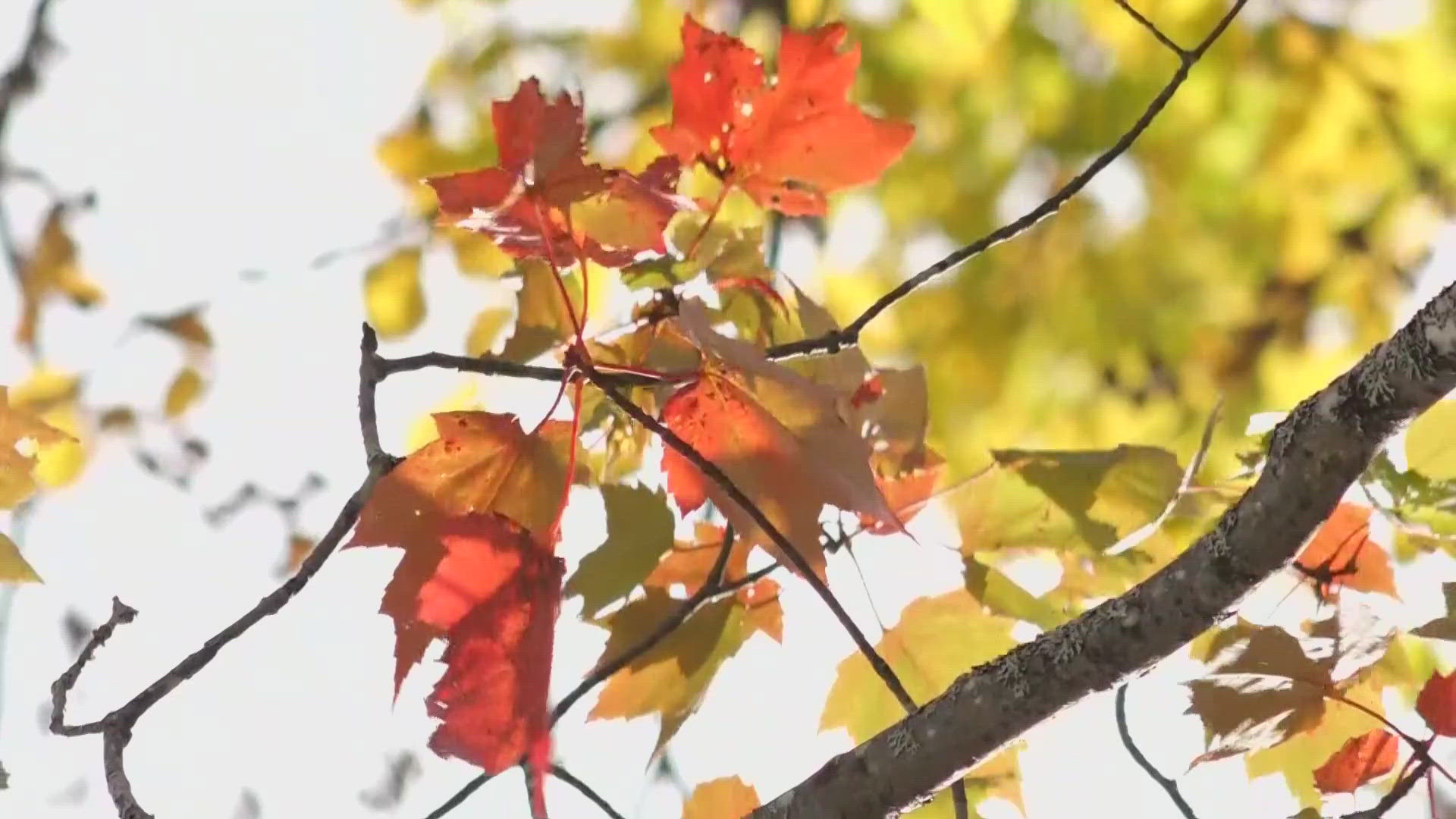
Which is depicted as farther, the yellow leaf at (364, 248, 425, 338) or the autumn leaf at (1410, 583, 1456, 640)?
the yellow leaf at (364, 248, 425, 338)

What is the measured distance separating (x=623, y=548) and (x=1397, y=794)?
0.26 meters

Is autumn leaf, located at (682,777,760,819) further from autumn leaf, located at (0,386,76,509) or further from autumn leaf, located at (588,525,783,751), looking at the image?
autumn leaf, located at (0,386,76,509)

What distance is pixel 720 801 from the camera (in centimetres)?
44

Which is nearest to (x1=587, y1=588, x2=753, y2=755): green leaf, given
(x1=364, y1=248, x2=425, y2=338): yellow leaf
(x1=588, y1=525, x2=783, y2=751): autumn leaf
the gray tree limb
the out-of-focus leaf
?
(x1=588, y1=525, x2=783, y2=751): autumn leaf

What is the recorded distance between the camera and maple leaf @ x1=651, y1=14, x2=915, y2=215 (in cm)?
39

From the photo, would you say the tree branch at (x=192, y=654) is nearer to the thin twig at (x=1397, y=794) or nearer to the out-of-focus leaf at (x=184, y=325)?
the thin twig at (x=1397, y=794)

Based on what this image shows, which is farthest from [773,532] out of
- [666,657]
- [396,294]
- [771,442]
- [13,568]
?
[396,294]

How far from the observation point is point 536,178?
31cm

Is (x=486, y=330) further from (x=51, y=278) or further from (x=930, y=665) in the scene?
(x=51, y=278)

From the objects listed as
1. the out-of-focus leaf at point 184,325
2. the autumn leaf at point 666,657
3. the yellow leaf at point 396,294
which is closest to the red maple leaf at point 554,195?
the autumn leaf at point 666,657

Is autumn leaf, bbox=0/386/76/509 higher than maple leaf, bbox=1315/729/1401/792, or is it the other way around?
autumn leaf, bbox=0/386/76/509

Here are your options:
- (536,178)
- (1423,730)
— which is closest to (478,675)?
(536,178)

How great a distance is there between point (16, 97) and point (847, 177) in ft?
2.36

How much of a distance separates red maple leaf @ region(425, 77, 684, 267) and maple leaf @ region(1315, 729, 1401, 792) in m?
0.29
